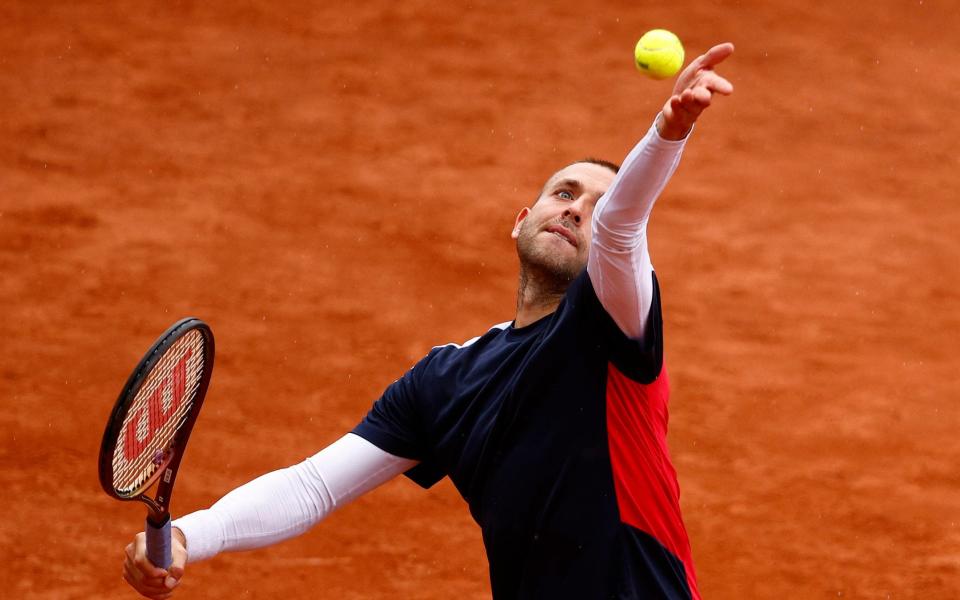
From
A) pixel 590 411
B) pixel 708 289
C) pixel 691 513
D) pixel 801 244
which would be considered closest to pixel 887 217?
pixel 801 244

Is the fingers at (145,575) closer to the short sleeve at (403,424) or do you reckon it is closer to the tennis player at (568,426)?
the tennis player at (568,426)

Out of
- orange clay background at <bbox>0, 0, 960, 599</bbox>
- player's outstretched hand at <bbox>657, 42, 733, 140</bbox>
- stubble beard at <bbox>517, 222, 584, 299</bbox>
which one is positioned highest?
player's outstretched hand at <bbox>657, 42, 733, 140</bbox>

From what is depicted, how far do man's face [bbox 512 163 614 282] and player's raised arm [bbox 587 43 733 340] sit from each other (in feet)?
1.39

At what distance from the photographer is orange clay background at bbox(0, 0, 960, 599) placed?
6.21 meters

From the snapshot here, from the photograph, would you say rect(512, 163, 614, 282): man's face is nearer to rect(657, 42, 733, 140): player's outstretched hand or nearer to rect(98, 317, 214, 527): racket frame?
rect(657, 42, 733, 140): player's outstretched hand

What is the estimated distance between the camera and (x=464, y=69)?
818 centimetres

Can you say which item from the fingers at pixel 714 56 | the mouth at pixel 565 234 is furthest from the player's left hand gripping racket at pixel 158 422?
the fingers at pixel 714 56

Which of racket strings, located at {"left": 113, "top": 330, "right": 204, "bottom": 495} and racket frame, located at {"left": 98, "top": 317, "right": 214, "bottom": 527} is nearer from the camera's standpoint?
racket frame, located at {"left": 98, "top": 317, "right": 214, "bottom": 527}

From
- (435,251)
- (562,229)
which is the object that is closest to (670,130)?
(562,229)

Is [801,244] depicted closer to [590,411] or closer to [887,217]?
[887,217]

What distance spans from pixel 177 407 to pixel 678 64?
1.50 metres

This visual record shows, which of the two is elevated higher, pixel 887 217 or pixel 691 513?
pixel 887 217

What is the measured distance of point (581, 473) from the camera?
3080 millimetres

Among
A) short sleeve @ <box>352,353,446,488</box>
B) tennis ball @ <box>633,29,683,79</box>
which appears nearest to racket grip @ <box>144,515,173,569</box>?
short sleeve @ <box>352,353,446,488</box>
